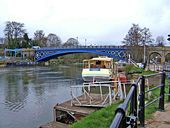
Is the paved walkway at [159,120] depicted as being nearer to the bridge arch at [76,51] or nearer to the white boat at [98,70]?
the white boat at [98,70]

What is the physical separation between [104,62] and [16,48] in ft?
245

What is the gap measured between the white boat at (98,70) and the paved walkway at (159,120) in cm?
2334

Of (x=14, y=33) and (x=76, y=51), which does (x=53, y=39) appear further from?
(x=76, y=51)

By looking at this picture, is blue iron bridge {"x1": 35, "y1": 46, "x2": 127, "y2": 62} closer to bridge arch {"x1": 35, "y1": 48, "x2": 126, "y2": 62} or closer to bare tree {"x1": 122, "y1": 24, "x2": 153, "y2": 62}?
bridge arch {"x1": 35, "y1": 48, "x2": 126, "y2": 62}

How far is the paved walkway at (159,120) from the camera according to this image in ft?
20.6

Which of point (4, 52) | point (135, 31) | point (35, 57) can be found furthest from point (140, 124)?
point (4, 52)

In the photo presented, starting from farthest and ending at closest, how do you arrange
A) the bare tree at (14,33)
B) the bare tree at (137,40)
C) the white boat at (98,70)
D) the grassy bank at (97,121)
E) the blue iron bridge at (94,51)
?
the bare tree at (14,33) → the blue iron bridge at (94,51) → the bare tree at (137,40) → the white boat at (98,70) → the grassy bank at (97,121)

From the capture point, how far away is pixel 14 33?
9838 cm

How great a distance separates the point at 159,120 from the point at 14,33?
95.8 m

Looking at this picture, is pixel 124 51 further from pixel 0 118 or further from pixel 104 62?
pixel 0 118

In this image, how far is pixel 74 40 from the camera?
126 meters

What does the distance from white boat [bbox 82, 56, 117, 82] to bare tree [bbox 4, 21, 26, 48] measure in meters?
66.6

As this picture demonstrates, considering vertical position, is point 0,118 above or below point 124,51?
below

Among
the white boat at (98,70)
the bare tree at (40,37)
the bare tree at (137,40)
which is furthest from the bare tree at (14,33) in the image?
the white boat at (98,70)
